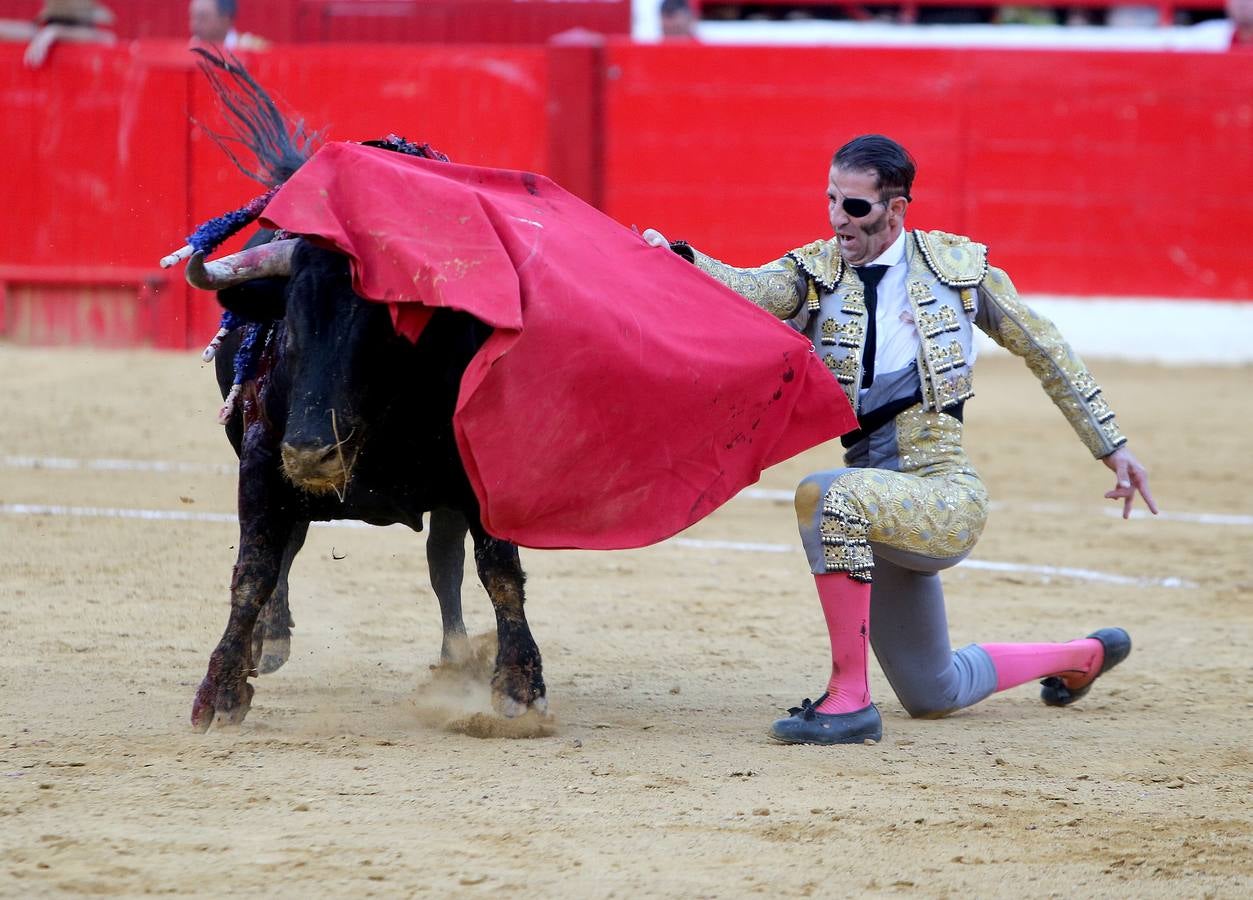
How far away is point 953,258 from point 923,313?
0.16 meters

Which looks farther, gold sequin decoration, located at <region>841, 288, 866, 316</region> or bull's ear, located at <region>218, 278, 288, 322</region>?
gold sequin decoration, located at <region>841, 288, 866, 316</region>

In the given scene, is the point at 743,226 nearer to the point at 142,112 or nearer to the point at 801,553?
the point at 142,112

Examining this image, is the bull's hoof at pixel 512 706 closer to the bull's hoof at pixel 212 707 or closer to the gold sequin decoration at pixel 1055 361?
the bull's hoof at pixel 212 707

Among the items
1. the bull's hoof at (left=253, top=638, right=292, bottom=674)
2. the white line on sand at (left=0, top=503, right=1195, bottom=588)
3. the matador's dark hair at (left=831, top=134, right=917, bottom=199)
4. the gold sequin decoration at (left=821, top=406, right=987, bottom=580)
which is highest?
the matador's dark hair at (left=831, top=134, right=917, bottom=199)

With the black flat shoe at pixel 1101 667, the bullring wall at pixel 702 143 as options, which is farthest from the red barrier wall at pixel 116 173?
the black flat shoe at pixel 1101 667

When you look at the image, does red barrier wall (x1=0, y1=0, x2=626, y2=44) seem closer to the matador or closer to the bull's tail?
the bull's tail

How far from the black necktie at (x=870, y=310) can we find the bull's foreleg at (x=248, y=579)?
3.78 feet

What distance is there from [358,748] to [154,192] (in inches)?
302

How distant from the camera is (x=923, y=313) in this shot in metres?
3.38

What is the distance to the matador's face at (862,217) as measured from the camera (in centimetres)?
330

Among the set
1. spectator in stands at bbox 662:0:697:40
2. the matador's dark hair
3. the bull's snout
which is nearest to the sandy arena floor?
the bull's snout

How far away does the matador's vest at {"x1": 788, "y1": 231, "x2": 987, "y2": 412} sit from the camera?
3.38 metres

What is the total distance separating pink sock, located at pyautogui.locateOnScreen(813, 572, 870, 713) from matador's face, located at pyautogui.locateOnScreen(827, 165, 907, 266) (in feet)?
2.09

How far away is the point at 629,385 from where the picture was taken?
3.16 m
